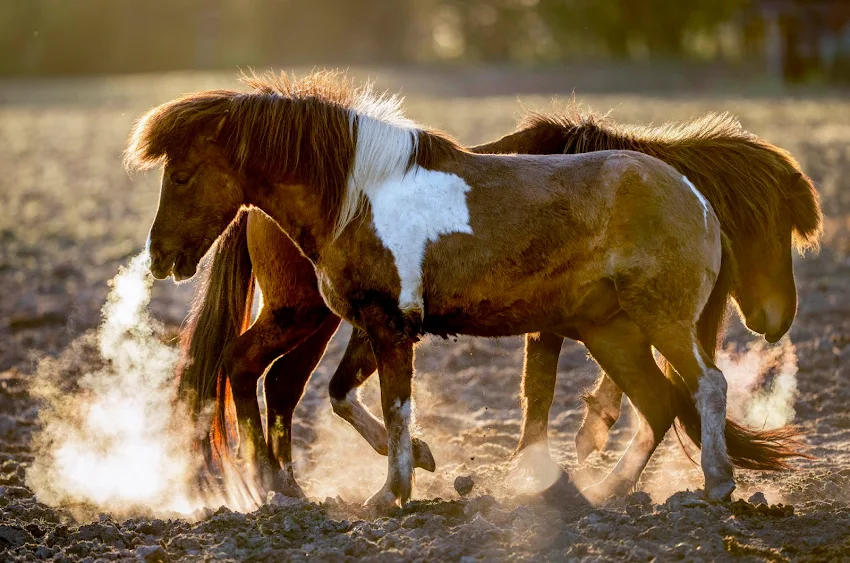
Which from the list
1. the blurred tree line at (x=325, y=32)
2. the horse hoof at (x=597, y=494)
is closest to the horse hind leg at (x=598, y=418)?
the horse hoof at (x=597, y=494)

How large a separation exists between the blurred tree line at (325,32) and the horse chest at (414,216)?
48931 mm

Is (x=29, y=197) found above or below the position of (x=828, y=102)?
below

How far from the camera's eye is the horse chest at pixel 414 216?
4.69 metres

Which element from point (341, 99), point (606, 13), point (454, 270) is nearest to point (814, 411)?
point (454, 270)

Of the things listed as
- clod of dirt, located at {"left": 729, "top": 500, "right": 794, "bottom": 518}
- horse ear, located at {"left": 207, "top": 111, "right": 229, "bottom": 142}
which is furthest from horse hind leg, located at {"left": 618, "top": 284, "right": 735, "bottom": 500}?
horse ear, located at {"left": 207, "top": 111, "right": 229, "bottom": 142}

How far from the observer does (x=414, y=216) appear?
4738 mm

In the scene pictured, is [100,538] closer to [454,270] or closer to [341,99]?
[454,270]

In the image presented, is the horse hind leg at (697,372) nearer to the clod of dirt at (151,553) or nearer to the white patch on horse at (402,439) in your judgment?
the white patch on horse at (402,439)

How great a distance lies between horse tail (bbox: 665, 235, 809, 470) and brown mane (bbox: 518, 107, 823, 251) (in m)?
0.34

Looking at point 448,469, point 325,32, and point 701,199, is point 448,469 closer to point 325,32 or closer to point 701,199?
point 701,199

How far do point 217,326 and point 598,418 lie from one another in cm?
193

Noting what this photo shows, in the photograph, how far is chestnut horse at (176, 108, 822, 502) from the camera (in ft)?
17.6

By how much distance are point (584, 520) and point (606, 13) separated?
58.5 metres

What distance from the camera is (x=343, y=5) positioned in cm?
7125
